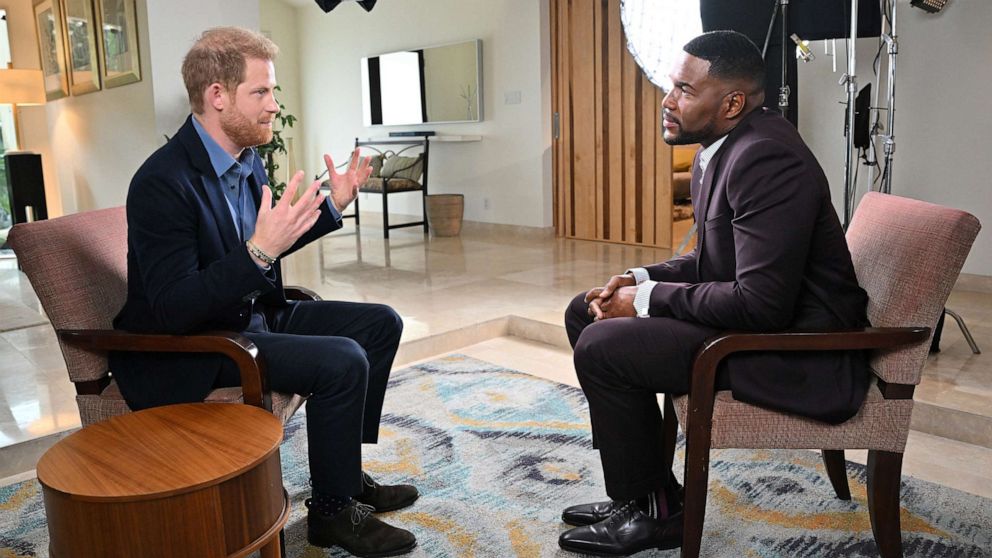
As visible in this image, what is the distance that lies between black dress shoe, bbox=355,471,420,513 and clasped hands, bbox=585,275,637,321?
0.72 metres

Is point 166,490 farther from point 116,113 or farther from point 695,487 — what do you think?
Result: point 116,113

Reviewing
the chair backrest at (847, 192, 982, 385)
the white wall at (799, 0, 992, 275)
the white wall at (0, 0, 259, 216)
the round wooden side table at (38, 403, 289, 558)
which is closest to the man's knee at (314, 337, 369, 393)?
the round wooden side table at (38, 403, 289, 558)

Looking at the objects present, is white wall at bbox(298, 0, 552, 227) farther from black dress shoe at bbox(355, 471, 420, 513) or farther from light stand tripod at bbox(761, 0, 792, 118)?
Result: black dress shoe at bbox(355, 471, 420, 513)

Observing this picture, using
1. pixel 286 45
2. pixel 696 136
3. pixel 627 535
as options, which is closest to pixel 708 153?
pixel 696 136

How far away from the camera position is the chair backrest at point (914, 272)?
1.63 m

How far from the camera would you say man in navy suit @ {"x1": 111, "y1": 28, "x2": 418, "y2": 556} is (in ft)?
5.53

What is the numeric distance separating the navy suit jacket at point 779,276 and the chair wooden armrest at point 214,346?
92 centimetres

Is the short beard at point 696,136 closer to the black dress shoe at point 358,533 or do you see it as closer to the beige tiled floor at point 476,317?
the black dress shoe at point 358,533

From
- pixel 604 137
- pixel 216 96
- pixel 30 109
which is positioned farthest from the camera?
pixel 30 109

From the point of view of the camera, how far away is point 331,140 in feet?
31.3

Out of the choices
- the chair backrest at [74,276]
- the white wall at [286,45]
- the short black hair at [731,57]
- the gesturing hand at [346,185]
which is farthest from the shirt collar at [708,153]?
the white wall at [286,45]

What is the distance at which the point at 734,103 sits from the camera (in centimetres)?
180

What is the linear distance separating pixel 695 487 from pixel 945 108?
11.7 ft

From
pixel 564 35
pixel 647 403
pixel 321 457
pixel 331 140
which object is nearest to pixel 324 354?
pixel 321 457
